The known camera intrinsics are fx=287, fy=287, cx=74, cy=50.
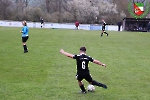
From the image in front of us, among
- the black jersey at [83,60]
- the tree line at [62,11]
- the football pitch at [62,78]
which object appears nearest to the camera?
the black jersey at [83,60]

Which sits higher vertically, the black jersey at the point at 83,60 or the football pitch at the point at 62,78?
the black jersey at the point at 83,60

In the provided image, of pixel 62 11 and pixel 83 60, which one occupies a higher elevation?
pixel 62 11

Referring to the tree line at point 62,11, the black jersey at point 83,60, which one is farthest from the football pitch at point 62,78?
the tree line at point 62,11

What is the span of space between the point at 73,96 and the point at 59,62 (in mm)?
6114

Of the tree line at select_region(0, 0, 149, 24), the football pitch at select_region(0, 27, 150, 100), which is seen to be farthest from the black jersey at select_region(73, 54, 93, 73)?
the tree line at select_region(0, 0, 149, 24)

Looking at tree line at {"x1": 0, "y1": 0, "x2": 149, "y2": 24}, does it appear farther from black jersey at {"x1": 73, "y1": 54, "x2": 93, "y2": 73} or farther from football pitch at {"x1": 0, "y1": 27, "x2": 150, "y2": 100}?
black jersey at {"x1": 73, "y1": 54, "x2": 93, "y2": 73}

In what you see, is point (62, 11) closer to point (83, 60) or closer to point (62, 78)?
point (62, 78)

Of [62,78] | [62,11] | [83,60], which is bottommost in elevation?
[62,78]

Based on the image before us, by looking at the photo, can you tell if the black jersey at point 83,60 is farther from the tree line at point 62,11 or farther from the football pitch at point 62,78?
the tree line at point 62,11

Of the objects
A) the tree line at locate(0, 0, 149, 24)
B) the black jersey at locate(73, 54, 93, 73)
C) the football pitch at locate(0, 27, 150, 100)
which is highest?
the tree line at locate(0, 0, 149, 24)

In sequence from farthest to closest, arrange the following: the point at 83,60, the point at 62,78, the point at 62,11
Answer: the point at 62,11 → the point at 62,78 → the point at 83,60

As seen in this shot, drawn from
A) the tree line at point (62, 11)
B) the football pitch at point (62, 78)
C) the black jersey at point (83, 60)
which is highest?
the tree line at point (62, 11)

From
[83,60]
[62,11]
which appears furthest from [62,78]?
[62,11]

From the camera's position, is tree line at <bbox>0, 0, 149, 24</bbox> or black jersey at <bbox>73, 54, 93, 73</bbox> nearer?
black jersey at <bbox>73, 54, 93, 73</bbox>
